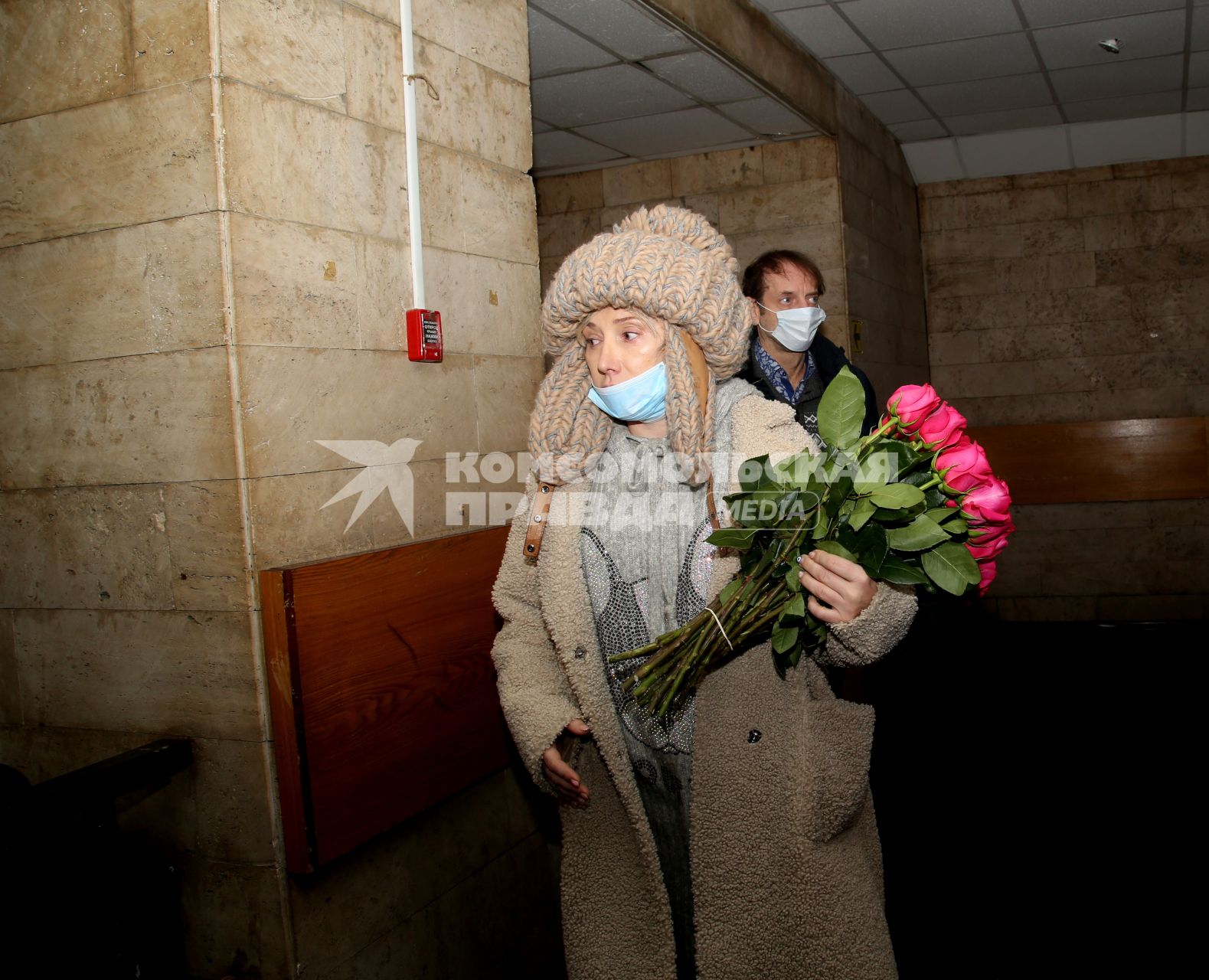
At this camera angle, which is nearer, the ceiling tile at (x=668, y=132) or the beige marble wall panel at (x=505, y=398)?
the beige marble wall panel at (x=505, y=398)

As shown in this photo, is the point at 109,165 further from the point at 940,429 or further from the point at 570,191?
the point at 570,191

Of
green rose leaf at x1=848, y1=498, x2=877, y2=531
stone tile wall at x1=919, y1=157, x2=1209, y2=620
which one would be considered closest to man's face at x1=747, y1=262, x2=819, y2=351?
green rose leaf at x1=848, y1=498, x2=877, y2=531

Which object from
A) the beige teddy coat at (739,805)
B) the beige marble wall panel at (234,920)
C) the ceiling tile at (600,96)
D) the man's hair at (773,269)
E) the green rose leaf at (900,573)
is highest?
the ceiling tile at (600,96)

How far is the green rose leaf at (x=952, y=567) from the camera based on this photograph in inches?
59.8

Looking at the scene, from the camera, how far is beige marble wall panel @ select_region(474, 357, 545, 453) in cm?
255

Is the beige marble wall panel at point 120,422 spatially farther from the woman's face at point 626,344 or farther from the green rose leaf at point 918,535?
the green rose leaf at point 918,535

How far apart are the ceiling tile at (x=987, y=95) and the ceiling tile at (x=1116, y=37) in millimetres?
275

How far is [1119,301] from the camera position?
6.84 meters

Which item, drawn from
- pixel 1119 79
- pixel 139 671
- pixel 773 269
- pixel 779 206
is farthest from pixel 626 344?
pixel 1119 79

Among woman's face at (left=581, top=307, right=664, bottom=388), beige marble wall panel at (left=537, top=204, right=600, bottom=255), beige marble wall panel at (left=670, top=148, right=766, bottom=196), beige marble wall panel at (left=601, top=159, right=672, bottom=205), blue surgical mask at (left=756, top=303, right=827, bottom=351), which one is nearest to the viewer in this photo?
woman's face at (left=581, top=307, right=664, bottom=388)

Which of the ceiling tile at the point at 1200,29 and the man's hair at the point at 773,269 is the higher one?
the ceiling tile at the point at 1200,29

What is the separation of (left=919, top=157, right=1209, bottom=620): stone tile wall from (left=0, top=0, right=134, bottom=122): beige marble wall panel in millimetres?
6259

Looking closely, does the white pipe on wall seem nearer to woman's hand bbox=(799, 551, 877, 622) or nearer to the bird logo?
the bird logo

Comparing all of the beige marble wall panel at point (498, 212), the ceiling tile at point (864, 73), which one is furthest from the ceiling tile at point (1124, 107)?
the beige marble wall panel at point (498, 212)
